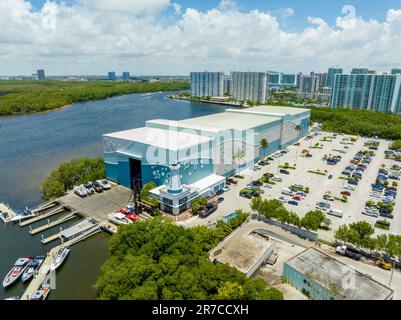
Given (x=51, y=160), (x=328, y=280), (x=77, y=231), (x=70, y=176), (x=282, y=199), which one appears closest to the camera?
(x=328, y=280)

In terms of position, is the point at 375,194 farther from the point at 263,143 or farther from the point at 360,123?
the point at 360,123

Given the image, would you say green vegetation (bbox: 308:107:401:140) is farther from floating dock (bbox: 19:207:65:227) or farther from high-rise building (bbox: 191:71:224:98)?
high-rise building (bbox: 191:71:224:98)

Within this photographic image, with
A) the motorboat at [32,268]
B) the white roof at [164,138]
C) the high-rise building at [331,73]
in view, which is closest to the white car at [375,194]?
the white roof at [164,138]

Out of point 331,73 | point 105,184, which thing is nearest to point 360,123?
point 105,184

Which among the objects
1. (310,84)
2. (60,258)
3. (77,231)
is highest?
(310,84)

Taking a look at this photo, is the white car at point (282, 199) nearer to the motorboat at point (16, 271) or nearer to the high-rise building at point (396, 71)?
the motorboat at point (16, 271)

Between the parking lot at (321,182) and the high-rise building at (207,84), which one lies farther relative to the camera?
the high-rise building at (207,84)
